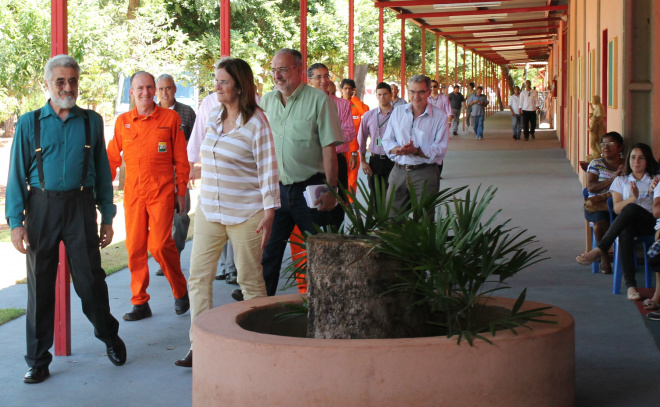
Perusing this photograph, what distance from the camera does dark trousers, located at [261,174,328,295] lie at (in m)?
6.48

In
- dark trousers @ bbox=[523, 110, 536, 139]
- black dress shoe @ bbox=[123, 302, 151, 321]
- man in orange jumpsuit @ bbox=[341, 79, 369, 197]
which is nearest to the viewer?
black dress shoe @ bbox=[123, 302, 151, 321]

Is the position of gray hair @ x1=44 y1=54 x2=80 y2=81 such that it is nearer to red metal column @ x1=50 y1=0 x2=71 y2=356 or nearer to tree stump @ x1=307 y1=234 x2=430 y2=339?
red metal column @ x1=50 y1=0 x2=71 y2=356

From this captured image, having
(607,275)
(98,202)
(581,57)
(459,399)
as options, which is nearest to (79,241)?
(98,202)

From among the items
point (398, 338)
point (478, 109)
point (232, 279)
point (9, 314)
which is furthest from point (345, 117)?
point (478, 109)

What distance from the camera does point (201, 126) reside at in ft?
23.0

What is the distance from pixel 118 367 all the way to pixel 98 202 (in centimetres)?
104

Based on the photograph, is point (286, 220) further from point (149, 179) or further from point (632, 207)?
point (632, 207)

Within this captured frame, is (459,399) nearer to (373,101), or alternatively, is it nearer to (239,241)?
(239,241)

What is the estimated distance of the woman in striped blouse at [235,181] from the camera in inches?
210

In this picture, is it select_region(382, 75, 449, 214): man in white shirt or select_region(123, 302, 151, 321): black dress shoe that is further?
select_region(382, 75, 449, 214): man in white shirt

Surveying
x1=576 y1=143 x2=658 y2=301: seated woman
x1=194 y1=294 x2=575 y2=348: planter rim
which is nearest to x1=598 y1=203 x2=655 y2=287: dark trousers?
x1=576 y1=143 x2=658 y2=301: seated woman

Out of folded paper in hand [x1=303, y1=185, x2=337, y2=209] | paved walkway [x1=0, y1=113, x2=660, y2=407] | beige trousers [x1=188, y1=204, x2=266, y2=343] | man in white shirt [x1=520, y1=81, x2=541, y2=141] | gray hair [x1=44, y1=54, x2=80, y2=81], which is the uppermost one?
man in white shirt [x1=520, y1=81, x2=541, y2=141]

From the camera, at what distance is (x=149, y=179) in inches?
268

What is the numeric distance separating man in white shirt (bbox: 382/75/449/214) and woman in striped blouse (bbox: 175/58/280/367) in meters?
3.07
